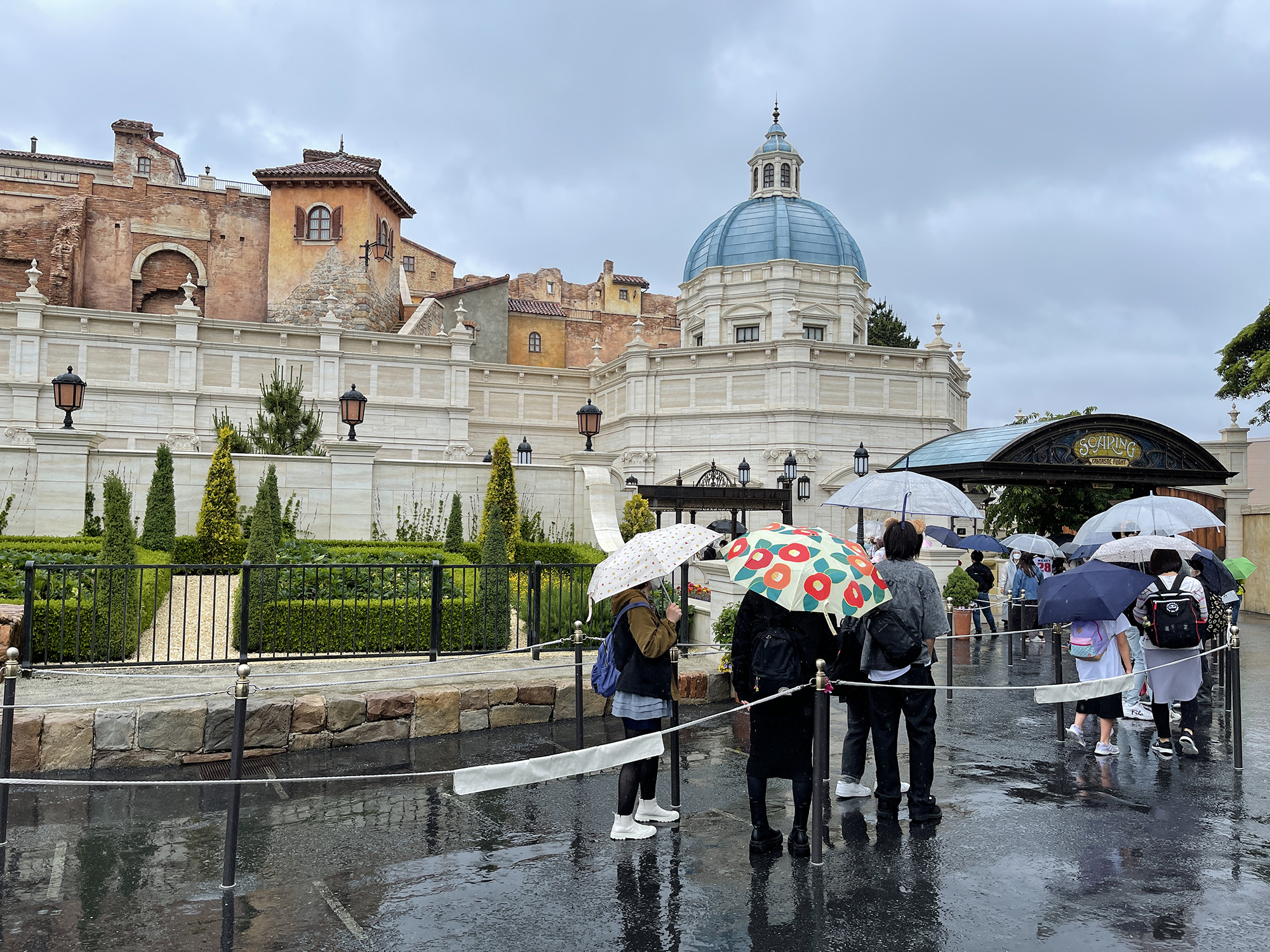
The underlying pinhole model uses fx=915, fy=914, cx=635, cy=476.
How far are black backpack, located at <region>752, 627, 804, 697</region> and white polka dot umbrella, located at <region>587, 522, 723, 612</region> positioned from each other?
768 mm

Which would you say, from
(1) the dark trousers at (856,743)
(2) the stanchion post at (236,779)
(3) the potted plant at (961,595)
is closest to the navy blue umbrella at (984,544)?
(3) the potted plant at (961,595)

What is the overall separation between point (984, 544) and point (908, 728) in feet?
42.8

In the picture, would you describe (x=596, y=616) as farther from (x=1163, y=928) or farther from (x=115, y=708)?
(x=1163, y=928)

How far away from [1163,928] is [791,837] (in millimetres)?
2053

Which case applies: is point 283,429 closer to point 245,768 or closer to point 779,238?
point 245,768

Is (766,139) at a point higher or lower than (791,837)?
higher

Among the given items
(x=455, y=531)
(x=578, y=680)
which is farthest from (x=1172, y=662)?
(x=455, y=531)

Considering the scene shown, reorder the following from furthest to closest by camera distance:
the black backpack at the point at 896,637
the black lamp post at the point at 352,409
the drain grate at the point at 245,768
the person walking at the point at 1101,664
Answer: the black lamp post at the point at 352,409
the person walking at the point at 1101,664
the drain grate at the point at 245,768
the black backpack at the point at 896,637

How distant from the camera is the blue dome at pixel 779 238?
1922 inches

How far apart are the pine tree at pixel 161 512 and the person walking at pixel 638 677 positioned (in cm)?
1306

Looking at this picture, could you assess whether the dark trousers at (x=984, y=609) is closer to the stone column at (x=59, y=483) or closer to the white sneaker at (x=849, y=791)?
the white sneaker at (x=849, y=791)

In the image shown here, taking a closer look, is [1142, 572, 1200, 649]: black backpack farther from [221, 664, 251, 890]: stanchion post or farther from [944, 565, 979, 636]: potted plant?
[944, 565, 979, 636]: potted plant

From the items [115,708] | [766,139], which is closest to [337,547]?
[115,708]

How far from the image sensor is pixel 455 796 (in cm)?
705
